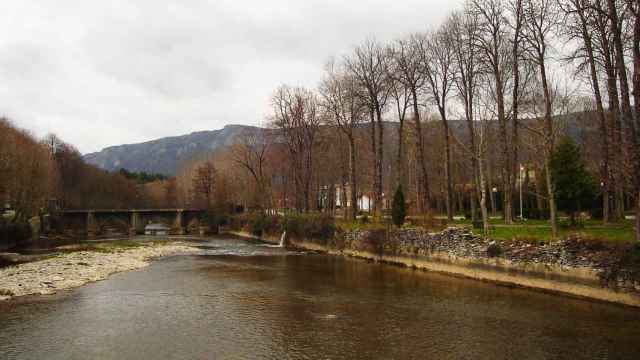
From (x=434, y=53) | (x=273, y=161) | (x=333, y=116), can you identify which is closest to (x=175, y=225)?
(x=273, y=161)

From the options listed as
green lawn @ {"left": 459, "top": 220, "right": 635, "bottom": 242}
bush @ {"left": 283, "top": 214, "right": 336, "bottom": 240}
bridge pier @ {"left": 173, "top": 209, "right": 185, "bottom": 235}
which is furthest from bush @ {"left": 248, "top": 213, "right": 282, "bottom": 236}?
green lawn @ {"left": 459, "top": 220, "right": 635, "bottom": 242}

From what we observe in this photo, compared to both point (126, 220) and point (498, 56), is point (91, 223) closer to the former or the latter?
point (126, 220)

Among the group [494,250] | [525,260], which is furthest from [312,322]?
[494,250]

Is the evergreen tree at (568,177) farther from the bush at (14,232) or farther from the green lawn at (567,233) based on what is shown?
the bush at (14,232)

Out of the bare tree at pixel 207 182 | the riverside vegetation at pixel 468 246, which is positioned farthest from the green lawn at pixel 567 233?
the bare tree at pixel 207 182

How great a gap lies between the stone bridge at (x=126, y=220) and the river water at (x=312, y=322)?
6571cm

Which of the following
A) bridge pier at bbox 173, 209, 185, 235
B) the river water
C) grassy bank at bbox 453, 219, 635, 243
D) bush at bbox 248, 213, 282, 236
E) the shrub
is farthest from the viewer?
bridge pier at bbox 173, 209, 185, 235

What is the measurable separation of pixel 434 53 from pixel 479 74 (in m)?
5.12

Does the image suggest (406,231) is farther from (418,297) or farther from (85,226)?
(85,226)

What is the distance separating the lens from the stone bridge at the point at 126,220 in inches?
3438

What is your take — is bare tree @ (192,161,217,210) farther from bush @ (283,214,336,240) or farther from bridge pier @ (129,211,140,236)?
bush @ (283,214,336,240)

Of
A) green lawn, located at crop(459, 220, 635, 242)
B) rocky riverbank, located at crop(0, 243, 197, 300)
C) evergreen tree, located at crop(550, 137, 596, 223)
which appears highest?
evergreen tree, located at crop(550, 137, 596, 223)

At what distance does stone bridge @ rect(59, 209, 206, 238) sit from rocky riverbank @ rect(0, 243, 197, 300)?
46.6 meters

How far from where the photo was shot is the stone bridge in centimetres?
8731
